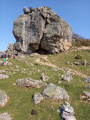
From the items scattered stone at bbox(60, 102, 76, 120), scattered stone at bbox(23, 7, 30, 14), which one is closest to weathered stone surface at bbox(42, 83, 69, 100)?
scattered stone at bbox(60, 102, 76, 120)

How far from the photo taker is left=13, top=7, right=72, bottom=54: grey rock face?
4275 cm

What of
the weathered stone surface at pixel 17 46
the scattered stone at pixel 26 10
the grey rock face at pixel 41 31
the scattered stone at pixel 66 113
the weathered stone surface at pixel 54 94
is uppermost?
the scattered stone at pixel 26 10

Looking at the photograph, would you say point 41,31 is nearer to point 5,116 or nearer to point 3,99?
point 3,99

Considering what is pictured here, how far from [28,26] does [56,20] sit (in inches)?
472

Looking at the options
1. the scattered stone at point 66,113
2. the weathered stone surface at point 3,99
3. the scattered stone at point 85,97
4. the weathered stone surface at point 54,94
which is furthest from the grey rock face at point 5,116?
the scattered stone at point 85,97

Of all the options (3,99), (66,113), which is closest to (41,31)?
(3,99)

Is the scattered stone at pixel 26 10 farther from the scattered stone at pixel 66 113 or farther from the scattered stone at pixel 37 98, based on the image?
the scattered stone at pixel 66 113

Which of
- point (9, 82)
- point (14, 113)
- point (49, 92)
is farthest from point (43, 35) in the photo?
point (14, 113)

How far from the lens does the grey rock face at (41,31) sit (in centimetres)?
4275

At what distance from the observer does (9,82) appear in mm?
17109

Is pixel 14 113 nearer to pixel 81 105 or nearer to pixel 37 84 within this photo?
pixel 37 84

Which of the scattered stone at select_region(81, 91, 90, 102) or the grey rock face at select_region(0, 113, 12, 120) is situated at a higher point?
the scattered stone at select_region(81, 91, 90, 102)

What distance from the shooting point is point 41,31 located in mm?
43031

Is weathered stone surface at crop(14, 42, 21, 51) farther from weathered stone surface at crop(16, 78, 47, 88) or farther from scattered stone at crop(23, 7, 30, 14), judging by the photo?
weathered stone surface at crop(16, 78, 47, 88)
